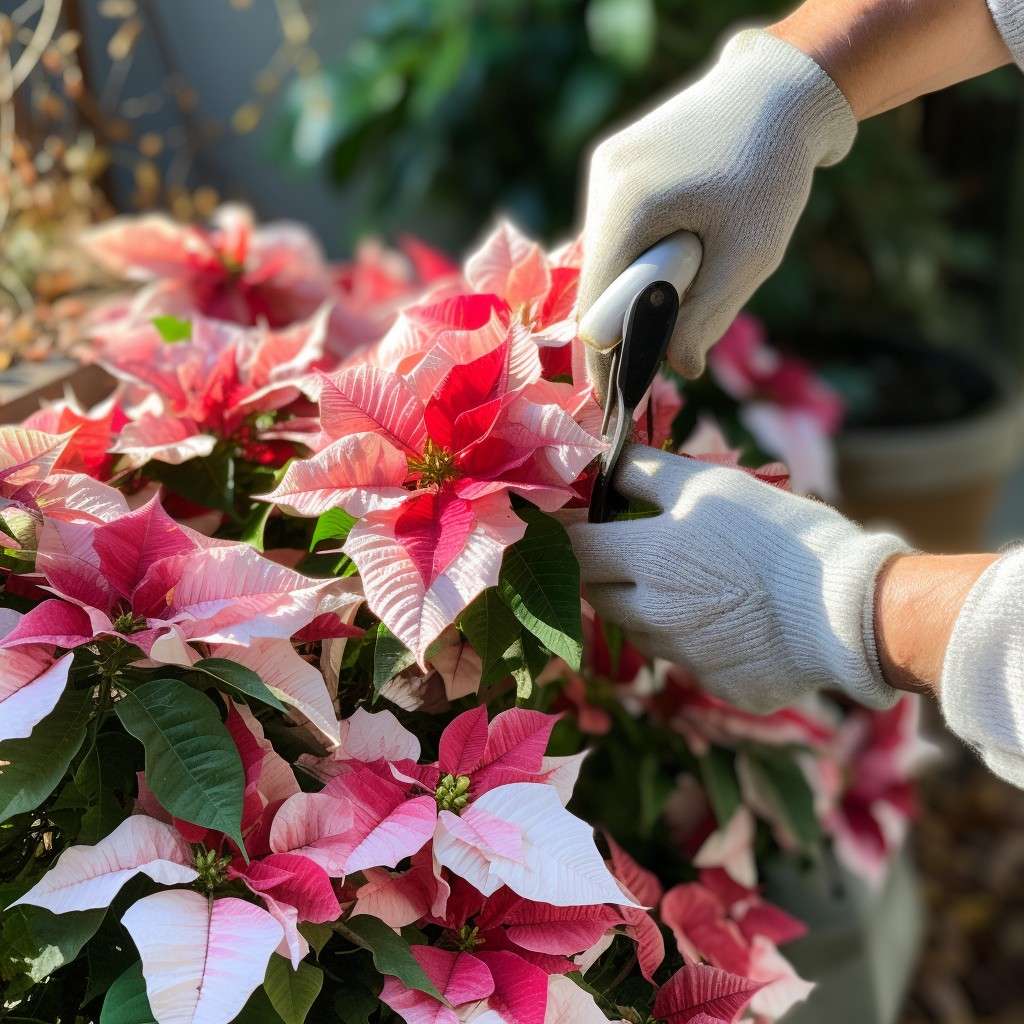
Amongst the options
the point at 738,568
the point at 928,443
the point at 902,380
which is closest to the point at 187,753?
the point at 738,568

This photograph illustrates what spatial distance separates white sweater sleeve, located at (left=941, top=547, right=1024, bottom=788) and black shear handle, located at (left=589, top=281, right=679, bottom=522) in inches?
6.8

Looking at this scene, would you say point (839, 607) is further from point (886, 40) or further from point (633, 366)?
point (886, 40)

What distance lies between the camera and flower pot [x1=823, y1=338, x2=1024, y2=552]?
1708 millimetres

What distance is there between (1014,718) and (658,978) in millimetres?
203

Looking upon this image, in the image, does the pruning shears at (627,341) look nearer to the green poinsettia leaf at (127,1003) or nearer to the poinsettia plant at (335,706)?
the poinsettia plant at (335,706)

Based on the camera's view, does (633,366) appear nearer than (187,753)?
No

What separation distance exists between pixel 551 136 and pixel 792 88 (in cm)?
123

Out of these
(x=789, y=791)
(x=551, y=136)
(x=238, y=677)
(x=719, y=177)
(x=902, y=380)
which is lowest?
(x=902, y=380)

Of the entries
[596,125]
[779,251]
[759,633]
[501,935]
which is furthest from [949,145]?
[501,935]

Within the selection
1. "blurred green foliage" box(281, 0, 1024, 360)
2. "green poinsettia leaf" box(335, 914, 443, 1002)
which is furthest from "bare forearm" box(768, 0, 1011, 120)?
"blurred green foliage" box(281, 0, 1024, 360)

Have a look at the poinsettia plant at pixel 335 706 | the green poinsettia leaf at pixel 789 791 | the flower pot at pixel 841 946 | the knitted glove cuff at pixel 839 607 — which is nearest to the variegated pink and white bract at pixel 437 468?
the poinsettia plant at pixel 335 706

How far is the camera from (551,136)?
5.93ft

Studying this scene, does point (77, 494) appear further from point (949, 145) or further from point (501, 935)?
point (949, 145)

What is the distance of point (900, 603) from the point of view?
1.71 feet
